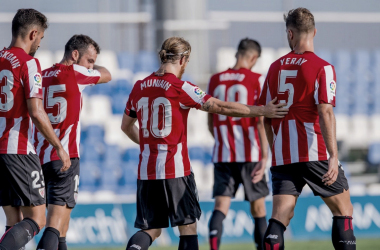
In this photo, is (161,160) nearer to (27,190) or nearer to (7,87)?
(27,190)

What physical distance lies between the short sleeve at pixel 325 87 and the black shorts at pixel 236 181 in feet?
7.06

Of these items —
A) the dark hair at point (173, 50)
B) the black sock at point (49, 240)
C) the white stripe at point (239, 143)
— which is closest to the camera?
the dark hair at point (173, 50)

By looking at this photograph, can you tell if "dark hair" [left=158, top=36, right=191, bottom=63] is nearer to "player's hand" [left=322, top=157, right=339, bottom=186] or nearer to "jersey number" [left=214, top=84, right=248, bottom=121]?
"player's hand" [left=322, top=157, right=339, bottom=186]

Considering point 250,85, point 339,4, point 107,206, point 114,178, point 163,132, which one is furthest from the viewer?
point 339,4

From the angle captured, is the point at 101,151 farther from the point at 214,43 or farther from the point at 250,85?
the point at 250,85

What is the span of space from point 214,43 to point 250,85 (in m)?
5.26

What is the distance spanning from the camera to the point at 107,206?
357 inches

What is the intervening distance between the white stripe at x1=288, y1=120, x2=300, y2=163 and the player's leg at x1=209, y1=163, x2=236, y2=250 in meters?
1.79

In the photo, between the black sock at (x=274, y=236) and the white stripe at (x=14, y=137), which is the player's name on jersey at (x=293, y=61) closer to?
the black sock at (x=274, y=236)

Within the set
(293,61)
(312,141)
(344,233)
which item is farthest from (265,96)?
(344,233)

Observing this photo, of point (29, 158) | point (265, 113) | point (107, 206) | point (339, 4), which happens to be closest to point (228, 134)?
point (265, 113)

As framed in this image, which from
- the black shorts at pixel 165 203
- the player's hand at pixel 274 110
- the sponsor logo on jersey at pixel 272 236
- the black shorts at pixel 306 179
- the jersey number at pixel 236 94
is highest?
the jersey number at pixel 236 94

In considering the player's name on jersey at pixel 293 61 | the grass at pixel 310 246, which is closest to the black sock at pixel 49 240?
the player's name on jersey at pixel 293 61

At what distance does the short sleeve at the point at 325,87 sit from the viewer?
4562 mm
